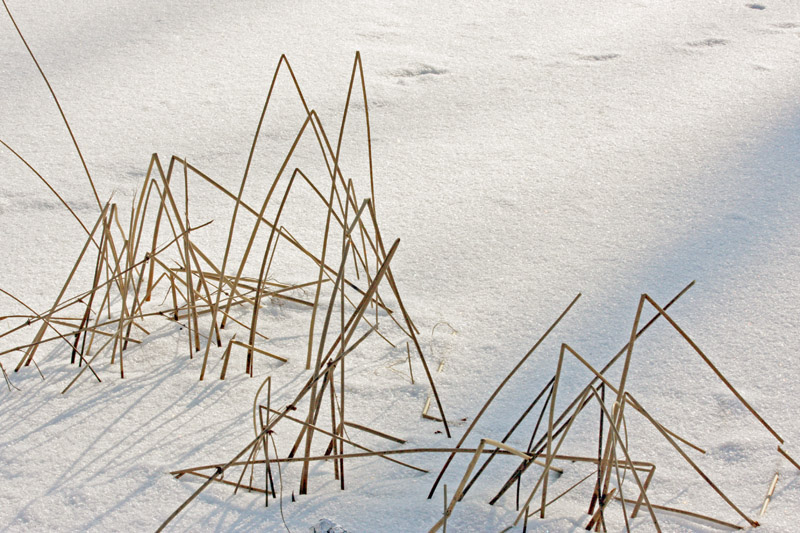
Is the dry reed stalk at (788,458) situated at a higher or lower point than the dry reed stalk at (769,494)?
higher

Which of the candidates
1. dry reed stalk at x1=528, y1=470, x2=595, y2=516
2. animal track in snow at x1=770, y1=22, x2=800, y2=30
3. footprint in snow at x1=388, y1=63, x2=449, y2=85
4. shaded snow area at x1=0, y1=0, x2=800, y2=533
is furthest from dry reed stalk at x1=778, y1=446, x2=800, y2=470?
animal track in snow at x1=770, y1=22, x2=800, y2=30

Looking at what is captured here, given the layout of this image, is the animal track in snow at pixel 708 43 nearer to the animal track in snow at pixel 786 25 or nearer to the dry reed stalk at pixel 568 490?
the animal track in snow at pixel 786 25

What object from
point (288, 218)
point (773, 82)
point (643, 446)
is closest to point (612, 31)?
point (773, 82)

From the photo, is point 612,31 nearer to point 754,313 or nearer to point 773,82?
point 773,82

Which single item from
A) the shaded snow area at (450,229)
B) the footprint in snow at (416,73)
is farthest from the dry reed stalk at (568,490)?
the footprint in snow at (416,73)

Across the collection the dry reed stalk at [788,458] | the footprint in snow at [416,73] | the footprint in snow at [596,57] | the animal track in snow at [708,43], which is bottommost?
the dry reed stalk at [788,458]

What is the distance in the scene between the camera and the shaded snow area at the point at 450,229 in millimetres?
703

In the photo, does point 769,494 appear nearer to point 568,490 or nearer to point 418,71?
point 568,490

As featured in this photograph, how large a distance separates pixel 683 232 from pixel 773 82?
1.80ft

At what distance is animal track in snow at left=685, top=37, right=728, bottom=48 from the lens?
5.23ft

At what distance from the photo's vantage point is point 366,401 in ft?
2.71

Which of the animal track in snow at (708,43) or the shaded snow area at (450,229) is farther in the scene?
the animal track in snow at (708,43)

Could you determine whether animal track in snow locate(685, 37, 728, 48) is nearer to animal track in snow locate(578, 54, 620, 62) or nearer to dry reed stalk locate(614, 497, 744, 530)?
animal track in snow locate(578, 54, 620, 62)

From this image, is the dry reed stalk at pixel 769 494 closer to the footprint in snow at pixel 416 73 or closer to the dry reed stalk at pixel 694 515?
the dry reed stalk at pixel 694 515
